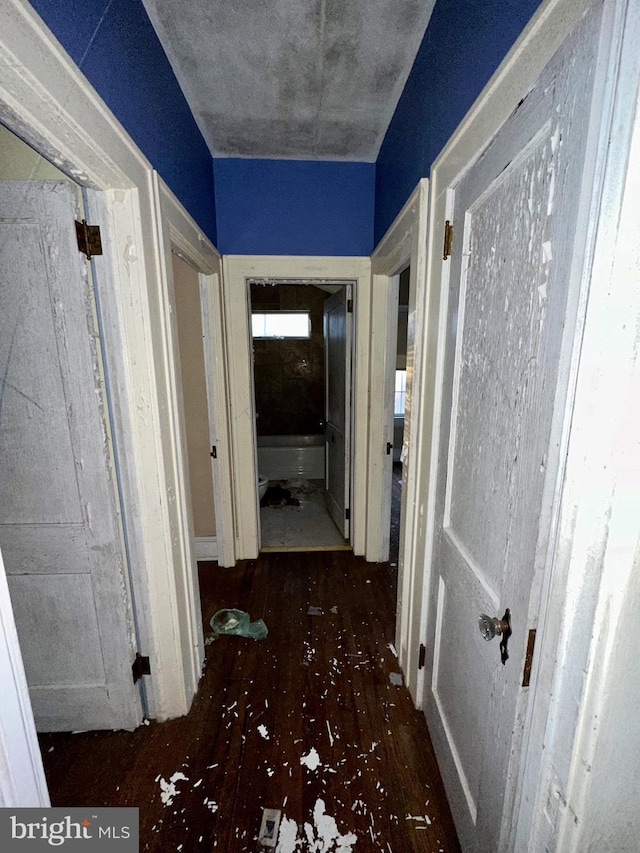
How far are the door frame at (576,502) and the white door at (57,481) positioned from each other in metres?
1.35

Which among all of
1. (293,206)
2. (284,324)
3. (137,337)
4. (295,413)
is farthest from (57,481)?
(284,324)

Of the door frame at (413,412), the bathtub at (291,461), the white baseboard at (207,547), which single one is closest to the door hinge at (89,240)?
the door frame at (413,412)

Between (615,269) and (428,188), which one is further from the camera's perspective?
(428,188)

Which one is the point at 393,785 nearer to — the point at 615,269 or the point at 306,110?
the point at 615,269

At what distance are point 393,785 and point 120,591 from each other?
1.23 meters

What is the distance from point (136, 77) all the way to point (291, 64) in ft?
2.22

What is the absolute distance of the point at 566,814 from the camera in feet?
2.09

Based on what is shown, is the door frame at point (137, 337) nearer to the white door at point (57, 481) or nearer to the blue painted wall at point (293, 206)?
the white door at point (57, 481)

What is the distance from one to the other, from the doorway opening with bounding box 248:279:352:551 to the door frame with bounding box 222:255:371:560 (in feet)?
1.42

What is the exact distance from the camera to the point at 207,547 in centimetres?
275

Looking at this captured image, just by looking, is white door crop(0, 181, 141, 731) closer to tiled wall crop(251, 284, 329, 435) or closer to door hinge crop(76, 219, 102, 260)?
door hinge crop(76, 219, 102, 260)

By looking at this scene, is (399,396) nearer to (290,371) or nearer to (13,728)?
(290,371)

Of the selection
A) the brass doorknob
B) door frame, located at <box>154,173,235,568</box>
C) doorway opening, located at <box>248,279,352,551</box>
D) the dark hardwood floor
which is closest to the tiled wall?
doorway opening, located at <box>248,279,352,551</box>

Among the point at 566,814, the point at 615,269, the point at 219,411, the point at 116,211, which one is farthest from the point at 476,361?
the point at 219,411
